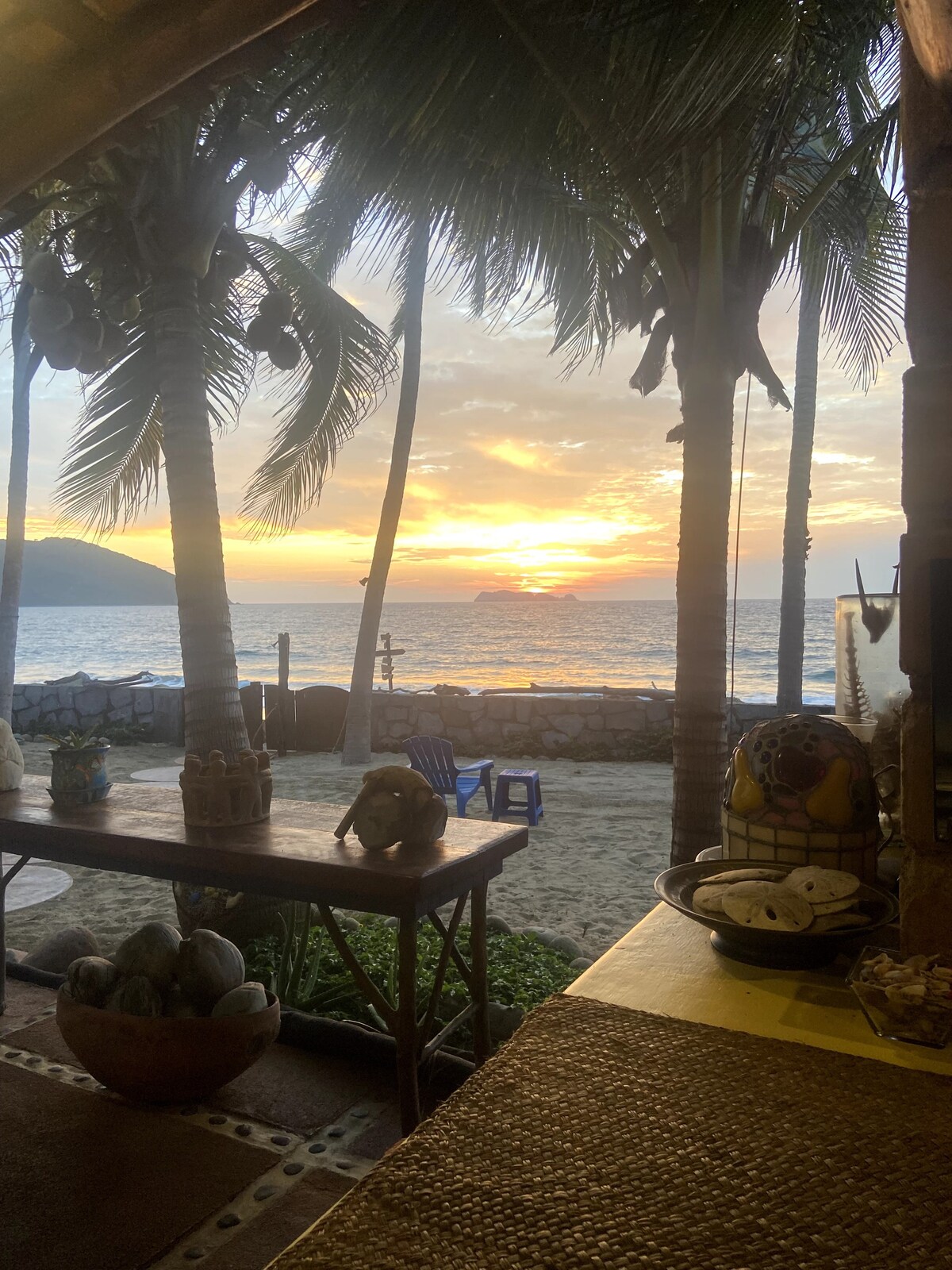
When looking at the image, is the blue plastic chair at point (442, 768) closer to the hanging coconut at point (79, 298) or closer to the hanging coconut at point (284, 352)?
the hanging coconut at point (284, 352)

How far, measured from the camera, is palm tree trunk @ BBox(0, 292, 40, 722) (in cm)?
959

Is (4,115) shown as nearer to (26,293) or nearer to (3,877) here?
(3,877)

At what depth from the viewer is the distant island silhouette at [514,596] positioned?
84750 mm

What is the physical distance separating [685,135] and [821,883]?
2.45m

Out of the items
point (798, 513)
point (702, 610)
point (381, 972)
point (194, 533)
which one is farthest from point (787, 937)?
point (798, 513)

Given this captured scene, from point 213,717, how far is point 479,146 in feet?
8.44

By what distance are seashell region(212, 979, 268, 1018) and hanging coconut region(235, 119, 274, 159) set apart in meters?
3.26

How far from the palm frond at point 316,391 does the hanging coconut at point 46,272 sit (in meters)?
3.28

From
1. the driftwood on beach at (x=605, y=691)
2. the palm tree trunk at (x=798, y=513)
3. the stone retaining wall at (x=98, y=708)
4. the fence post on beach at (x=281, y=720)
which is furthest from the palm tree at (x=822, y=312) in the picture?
the stone retaining wall at (x=98, y=708)

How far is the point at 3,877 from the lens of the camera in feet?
10.7

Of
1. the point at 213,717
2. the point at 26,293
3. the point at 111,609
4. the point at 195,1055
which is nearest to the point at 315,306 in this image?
Result: the point at 26,293

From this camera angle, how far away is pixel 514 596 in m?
90.2

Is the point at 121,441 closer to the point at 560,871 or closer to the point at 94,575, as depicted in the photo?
the point at 560,871

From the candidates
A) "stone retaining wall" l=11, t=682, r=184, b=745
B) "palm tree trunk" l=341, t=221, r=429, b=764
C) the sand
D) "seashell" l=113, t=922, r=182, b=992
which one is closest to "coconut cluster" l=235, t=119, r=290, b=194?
the sand
